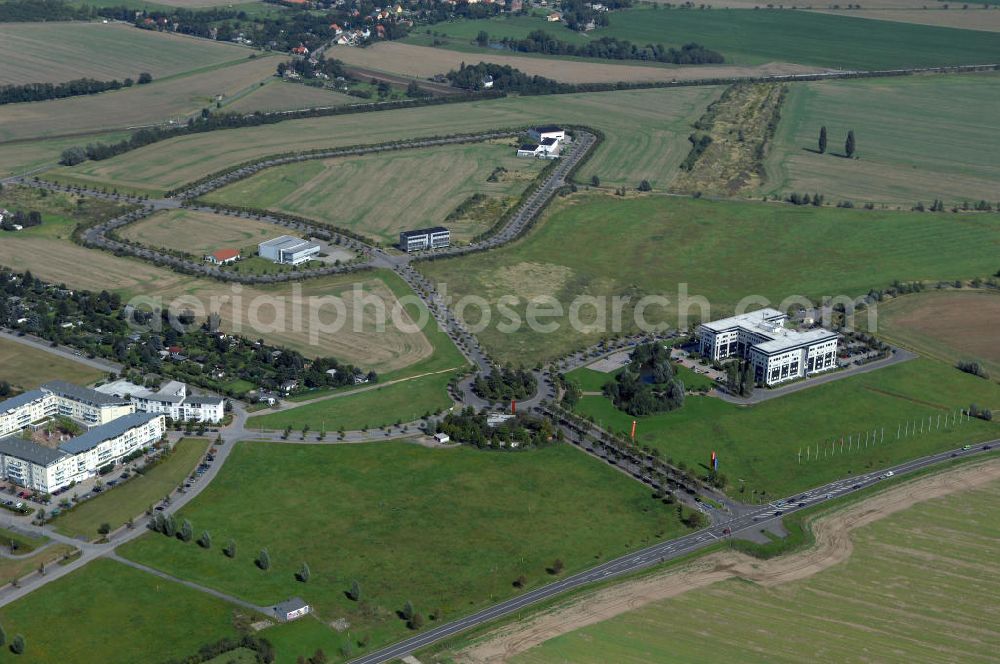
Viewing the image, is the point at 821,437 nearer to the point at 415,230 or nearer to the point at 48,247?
the point at 415,230

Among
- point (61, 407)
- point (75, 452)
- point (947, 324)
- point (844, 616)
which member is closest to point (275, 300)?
point (61, 407)

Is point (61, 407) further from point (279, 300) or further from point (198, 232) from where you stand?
point (198, 232)

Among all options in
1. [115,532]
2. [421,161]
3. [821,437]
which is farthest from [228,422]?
[421,161]

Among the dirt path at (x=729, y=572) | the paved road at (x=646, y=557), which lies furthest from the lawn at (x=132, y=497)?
the dirt path at (x=729, y=572)

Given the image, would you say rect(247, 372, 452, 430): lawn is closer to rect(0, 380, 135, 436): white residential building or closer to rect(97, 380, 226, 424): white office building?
rect(97, 380, 226, 424): white office building

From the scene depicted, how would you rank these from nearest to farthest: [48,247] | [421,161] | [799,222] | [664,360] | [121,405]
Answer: [121,405] < [664,360] < [48,247] < [799,222] < [421,161]

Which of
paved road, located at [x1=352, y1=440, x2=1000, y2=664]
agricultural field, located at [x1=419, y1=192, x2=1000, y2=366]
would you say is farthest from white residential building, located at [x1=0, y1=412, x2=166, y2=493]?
agricultural field, located at [x1=419, y1=192, x2=1000, y2=366]
